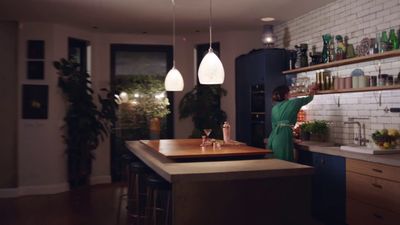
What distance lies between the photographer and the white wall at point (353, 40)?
4.46m

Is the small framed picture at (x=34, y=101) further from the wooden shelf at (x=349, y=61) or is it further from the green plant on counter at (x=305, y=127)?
the green plant on counter at (x=305, y=127)

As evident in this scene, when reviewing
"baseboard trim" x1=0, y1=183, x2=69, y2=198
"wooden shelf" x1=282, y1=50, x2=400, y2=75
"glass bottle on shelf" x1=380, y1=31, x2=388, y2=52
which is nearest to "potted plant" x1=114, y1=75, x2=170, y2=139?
"baseboard trim" x1=0, y1=183, x2=69, y2=198

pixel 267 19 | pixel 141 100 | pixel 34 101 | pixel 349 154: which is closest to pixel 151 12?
pixel 267 19

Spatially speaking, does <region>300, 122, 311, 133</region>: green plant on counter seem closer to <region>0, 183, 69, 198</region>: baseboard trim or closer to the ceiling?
the ceiling

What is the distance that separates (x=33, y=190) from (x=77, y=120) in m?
1.33

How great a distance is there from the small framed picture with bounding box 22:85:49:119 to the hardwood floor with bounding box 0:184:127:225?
4.35 ft

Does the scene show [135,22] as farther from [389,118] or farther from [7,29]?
[389,118]

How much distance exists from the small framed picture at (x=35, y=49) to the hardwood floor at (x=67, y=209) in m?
2.27

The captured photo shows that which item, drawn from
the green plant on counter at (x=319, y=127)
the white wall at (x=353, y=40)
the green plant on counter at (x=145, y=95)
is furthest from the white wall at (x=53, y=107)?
the green plant on counter at (x=319, y=127)

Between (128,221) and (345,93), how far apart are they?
10.2 feet

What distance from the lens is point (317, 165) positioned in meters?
4.98

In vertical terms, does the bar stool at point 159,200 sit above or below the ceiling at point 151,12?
below

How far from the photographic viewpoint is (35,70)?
22.1 ft

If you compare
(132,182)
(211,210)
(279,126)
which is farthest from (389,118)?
(132,182)
